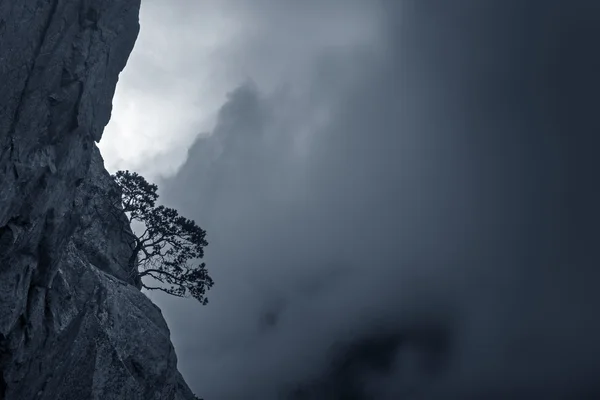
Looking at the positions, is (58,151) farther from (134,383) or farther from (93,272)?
(134,383)

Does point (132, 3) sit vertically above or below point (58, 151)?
above

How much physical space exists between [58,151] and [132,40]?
1721 cm

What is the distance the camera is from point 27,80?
2192 cm

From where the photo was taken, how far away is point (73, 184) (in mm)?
26734

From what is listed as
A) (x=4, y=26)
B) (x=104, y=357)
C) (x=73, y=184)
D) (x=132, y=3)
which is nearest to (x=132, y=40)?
(x=132, y=3)

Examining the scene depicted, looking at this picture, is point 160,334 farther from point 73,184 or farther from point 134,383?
point 73,184

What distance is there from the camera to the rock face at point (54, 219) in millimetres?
21547

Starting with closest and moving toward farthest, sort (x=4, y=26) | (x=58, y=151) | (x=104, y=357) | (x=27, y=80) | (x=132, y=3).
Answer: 1. (x=4, y=26)
2. (x=27, y=80)
3. (x=58, y=151)
4. (x=104, y=357)
5. (x=132, y=3)

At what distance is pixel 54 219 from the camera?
25.3 meters

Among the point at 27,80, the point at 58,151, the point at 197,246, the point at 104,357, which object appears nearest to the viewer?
the point at 27,80

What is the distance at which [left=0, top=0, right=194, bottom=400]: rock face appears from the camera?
21.5m

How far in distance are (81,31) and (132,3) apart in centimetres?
1096

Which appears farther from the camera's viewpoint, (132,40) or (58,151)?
(132,40)

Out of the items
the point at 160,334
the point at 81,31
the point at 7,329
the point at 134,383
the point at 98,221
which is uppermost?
the point at 98,221
